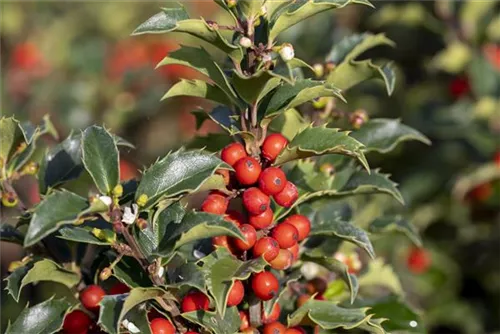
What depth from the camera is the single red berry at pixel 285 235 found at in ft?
4.48

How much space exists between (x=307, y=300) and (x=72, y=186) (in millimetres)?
1115

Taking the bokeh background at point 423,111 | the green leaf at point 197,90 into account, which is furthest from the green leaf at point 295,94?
the bokeh background at point 423,111

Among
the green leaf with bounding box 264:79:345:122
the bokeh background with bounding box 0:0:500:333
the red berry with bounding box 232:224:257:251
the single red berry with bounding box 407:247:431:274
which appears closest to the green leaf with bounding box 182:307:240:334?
the red berry with bounding box 232:224:257:251

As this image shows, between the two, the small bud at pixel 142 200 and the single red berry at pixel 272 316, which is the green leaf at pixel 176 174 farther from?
the single red berry at pixel 272 316

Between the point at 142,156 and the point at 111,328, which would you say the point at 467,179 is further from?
the point at 111,328

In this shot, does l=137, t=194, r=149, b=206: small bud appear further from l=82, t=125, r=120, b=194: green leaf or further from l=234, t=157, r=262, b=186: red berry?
l=234, t=157, r=262, b=186: red berry

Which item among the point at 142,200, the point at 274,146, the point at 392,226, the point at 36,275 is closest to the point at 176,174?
the point at 142,200

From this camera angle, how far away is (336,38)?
9.29ft

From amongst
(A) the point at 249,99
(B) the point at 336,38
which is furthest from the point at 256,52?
(B) the point at 336,38

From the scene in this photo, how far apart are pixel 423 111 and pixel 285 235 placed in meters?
1.94

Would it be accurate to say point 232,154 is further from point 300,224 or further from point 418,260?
point 418,260

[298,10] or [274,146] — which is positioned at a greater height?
[298,10]

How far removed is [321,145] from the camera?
1329 millimetres

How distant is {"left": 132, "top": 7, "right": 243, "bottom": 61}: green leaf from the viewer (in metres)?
1.27
